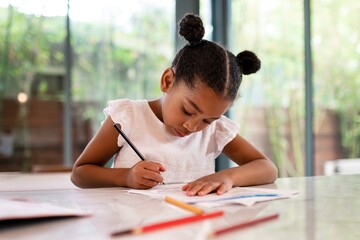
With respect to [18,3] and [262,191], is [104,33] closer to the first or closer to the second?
[18,3]

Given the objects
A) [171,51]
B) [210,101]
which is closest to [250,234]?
[210,101]

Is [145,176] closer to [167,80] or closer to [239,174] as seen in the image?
[239,174]

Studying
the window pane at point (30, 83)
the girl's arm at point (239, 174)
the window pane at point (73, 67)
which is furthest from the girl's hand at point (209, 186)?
the window pane at point (30, 83)

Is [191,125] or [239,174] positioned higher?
[191,125]

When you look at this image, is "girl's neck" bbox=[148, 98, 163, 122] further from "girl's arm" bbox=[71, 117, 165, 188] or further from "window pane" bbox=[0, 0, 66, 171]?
"window pane" bbox=[0, 0, 66, 171]

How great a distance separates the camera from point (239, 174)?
112cm

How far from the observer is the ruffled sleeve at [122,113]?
53.1 inches

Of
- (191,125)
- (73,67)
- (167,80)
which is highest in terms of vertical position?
(73,67)

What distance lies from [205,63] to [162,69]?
6.90 feet

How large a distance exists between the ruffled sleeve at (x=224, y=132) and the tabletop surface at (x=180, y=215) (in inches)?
19.4

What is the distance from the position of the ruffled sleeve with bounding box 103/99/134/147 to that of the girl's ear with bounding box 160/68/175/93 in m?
0.15

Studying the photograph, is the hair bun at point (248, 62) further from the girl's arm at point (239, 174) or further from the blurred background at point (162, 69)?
the blurred background at point (162, 69)

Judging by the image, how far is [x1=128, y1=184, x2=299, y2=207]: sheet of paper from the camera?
805 millimetres

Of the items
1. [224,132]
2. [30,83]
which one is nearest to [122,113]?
[224,132]
